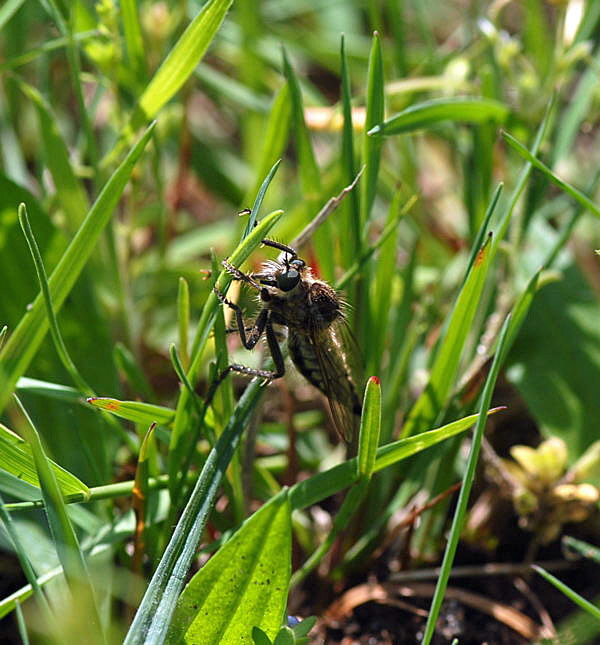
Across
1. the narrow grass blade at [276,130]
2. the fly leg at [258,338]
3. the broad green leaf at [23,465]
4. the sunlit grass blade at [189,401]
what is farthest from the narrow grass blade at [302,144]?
the broad green leaf at [23,465]

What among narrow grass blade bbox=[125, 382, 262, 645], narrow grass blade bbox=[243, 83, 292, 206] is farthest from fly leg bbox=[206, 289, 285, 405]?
narrow grass blade bbox=[243, 83, 292, 206]

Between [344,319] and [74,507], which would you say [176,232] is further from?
[74,507]

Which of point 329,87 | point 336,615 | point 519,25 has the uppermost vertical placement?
point 519,25

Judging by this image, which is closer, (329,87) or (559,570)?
(559,570)

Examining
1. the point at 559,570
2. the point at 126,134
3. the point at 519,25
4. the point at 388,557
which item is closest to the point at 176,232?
the point at 126,134

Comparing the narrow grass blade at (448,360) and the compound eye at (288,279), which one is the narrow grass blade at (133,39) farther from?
the narrow grass blade at (448,360)

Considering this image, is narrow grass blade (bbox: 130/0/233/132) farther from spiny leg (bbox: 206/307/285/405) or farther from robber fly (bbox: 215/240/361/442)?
spiny leg (bbox: 206/307/285/405)

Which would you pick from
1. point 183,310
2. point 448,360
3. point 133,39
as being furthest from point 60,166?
point 448,360
